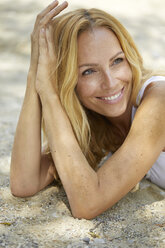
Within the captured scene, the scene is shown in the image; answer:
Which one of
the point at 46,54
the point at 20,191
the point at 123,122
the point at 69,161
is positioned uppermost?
the point at 46,54

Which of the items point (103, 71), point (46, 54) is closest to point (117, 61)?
point (103, 71)

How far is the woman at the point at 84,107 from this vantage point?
237 centimetres

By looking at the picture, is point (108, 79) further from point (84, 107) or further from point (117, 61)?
point (84, 107)

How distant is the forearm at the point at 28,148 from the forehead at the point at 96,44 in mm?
480

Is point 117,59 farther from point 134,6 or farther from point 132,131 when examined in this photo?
point 134,6

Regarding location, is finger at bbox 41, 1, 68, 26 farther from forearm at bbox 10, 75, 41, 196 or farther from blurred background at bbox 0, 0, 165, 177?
blurred background at bbox 0, 0, 165, 177

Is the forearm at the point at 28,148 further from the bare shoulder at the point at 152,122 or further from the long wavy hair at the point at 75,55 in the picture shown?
the bare shoulder at the point at 152,122

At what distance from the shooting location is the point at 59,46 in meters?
2.63

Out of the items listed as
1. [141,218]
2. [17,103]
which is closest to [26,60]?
[17,103]

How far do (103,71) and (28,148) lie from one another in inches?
28.9

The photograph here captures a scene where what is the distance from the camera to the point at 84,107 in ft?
9.71

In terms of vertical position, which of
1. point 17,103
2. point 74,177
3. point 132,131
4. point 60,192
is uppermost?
point 132,131

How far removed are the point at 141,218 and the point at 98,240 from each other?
39 cm

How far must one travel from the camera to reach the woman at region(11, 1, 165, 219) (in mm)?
2367
